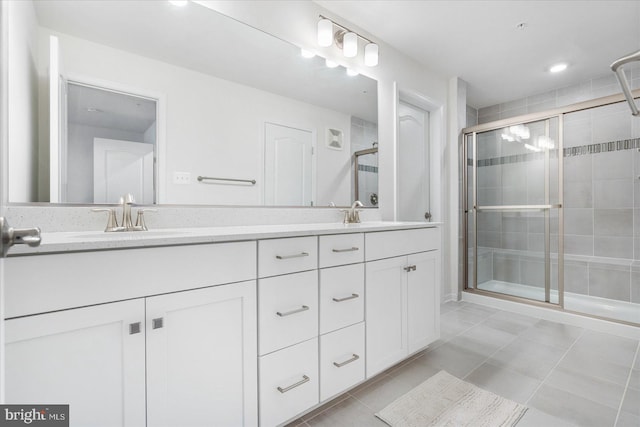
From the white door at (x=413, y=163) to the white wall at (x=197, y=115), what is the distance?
1.25 m

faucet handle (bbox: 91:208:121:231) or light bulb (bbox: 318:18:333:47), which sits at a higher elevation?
light bulb (bbox: 318:18:333:47)

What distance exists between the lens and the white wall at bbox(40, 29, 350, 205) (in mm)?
1263

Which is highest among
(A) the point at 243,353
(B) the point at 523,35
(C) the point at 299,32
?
(B) the point at 523,35

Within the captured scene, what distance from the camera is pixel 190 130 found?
1476 mm

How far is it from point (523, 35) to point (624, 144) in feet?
5.26

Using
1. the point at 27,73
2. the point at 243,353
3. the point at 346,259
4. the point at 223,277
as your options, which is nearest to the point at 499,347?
the point at 346,259

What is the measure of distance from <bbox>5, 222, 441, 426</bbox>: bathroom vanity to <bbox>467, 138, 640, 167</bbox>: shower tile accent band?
7.27ft

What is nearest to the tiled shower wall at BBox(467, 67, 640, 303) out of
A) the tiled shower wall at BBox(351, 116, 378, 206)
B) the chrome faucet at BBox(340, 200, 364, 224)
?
the tiled shower wall at BBox(351, 116, 378, 206)

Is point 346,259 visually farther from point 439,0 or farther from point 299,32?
point 439,0

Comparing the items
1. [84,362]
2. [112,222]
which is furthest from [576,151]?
[84,362]

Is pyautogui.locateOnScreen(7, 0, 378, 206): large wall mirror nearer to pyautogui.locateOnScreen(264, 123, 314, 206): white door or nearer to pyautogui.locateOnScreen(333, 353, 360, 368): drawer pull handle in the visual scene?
pyautogui.locateOnScreen(264, 123, 314, 206): white door

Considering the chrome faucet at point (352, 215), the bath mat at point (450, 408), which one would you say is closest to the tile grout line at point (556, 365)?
the bath mat at point (450, 408)

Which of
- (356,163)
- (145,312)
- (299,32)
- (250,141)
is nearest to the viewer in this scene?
(145,312)

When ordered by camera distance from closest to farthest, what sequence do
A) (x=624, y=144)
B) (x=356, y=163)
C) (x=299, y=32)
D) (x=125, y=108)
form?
(x=125, y=108), (x=299, y=32), (x=356, y=163), (x=624, y=144)
